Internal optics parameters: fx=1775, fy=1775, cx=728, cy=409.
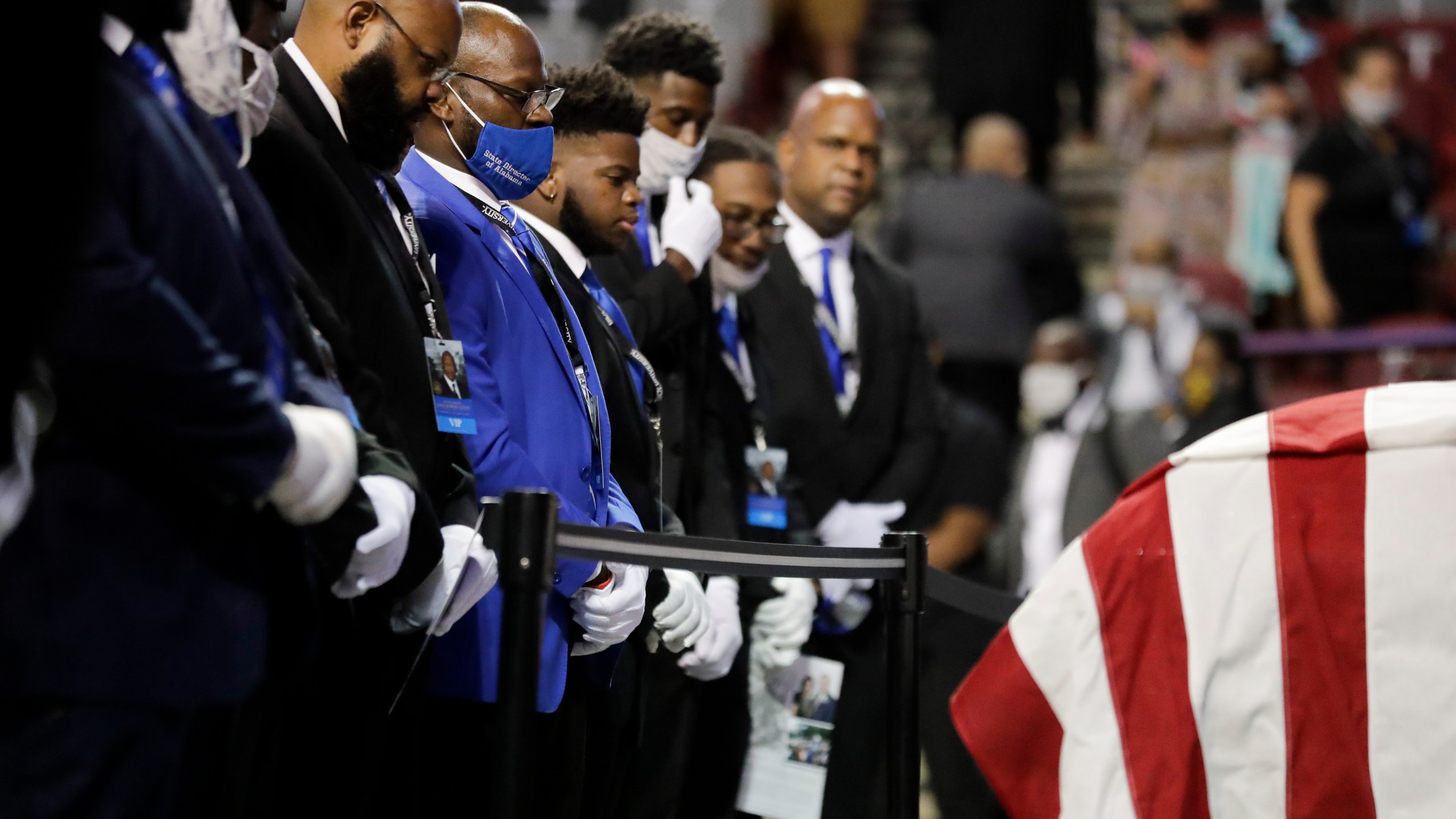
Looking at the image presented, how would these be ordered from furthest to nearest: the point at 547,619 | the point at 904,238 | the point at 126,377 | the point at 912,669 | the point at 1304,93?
the point at 1304,93
the point at 904,238
the point at 912,669
the point at 547,619
the point at 126,377

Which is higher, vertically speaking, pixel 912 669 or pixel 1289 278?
pixel 1289 278

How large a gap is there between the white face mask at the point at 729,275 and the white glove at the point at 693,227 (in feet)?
0.41

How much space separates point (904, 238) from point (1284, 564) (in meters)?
4.81

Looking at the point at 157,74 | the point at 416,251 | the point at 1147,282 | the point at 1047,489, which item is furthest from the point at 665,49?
the point at 1147,282

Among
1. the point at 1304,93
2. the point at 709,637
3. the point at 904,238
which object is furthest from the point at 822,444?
the point at 1304,93

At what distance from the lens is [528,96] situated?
10.4 ft

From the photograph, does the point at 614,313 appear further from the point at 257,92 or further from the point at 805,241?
the point at 805,241

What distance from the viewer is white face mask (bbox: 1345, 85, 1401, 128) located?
859 cm

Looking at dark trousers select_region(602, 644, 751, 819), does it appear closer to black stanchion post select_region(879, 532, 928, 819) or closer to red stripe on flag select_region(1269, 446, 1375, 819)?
black stanchion post select_region(879, 532, 928, 819)

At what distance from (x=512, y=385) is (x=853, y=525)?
1.77 meters

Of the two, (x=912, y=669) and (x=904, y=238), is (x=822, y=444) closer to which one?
(x=912, y=669)

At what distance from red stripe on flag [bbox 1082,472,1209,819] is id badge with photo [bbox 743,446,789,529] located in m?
0.83

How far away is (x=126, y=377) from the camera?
6.23 ft

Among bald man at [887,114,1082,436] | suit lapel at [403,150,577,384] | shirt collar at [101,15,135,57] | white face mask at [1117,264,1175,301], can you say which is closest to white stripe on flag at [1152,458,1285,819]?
suit lapel at [403,150,577,384]
